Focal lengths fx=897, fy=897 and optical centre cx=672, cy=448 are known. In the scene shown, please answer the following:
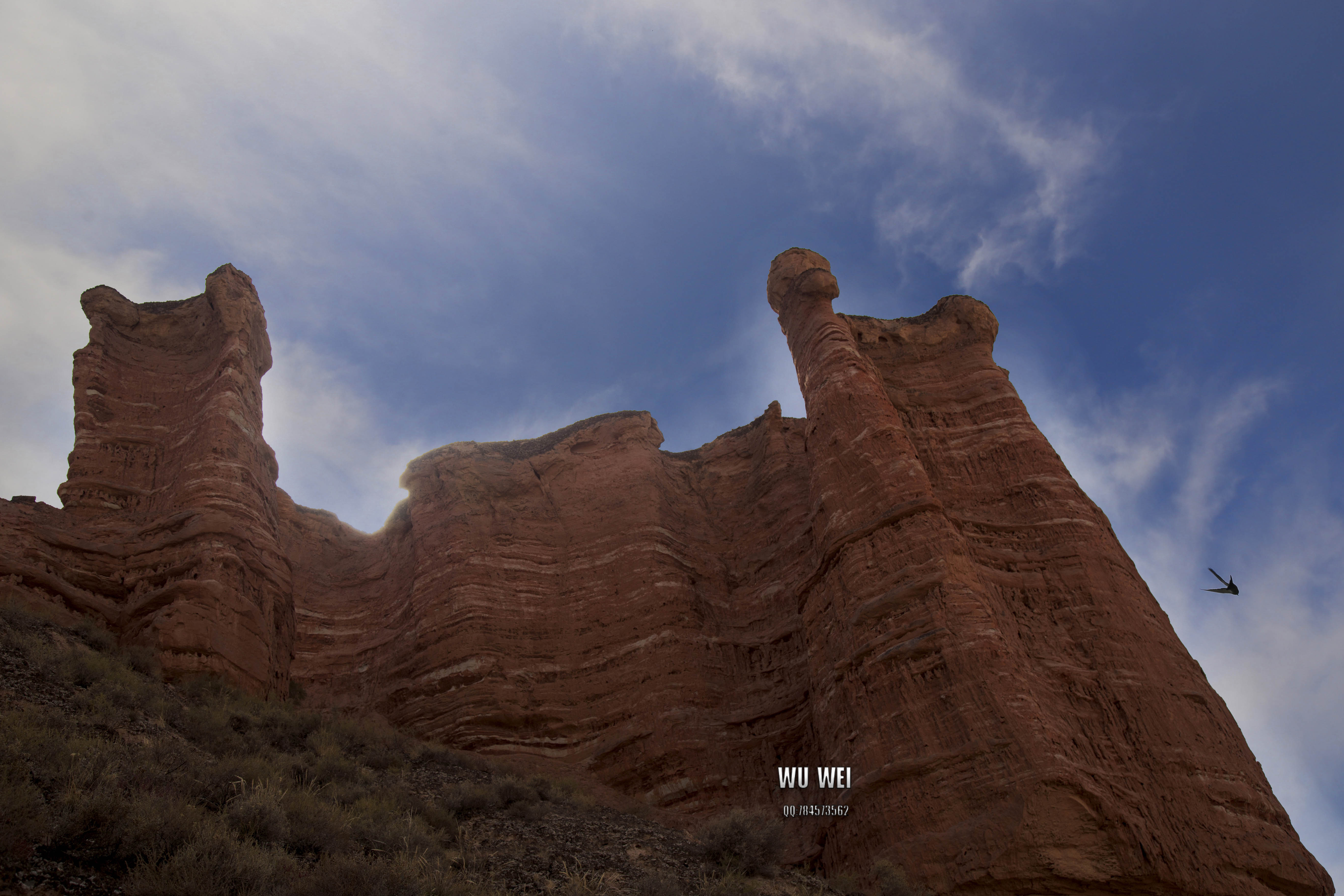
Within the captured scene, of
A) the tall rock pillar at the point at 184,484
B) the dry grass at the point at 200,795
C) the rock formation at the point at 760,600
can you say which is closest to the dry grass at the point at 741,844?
the dry grass at the point at 200,795

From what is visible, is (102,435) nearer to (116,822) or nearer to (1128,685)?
(116,822)

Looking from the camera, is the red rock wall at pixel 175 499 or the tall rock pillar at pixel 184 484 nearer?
the red rock wall at pixel 175 499

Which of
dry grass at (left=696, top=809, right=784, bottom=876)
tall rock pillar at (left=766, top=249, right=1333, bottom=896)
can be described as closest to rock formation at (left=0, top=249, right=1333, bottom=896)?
tall rock pillar at (left=766, top=249, right=1333, bottom=896)

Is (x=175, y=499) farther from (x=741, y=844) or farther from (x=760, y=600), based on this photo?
(x=760, y=600)

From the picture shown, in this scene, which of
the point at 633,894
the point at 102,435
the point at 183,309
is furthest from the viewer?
the point at 183,309

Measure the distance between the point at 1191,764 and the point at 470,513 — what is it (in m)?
→ 21.4

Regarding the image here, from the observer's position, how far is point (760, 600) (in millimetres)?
28000

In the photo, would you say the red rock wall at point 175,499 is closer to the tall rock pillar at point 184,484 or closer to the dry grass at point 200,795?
the tall rock pillar at point 184,484

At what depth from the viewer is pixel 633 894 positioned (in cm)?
1085

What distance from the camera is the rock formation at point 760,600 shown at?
1683 centimetres

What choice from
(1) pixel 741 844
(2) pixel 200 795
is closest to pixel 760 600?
(1) pixel 741 844

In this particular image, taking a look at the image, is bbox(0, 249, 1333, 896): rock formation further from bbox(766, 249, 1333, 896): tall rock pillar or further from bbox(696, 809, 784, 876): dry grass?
bbox(696, 809, 784, 876): dry grass

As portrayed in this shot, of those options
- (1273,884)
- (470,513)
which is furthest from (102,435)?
(1273,884)

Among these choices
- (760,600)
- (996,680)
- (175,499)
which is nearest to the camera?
(996,680)
